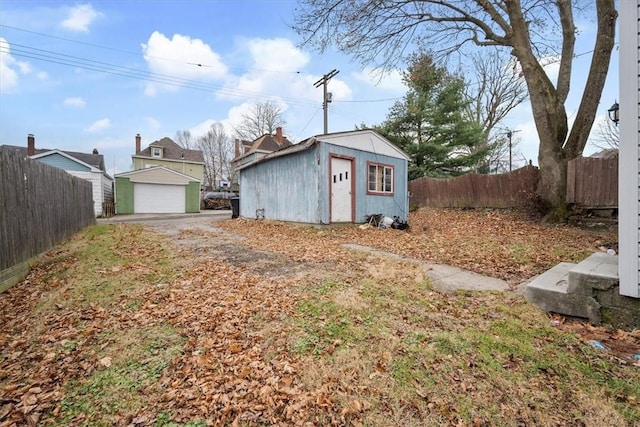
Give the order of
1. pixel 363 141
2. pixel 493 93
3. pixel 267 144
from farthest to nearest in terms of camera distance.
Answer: pixel 267 144
pixel 493 93
pixel 363 141

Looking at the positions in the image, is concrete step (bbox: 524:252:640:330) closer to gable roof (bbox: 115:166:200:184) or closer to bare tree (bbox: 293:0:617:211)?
bare tree (bbox: 293:0:617:211)

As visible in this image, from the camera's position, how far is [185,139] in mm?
42875

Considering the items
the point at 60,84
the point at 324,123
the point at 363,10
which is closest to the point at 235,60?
the point at 324,123

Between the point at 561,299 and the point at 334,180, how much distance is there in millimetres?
6627

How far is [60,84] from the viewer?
1239cm

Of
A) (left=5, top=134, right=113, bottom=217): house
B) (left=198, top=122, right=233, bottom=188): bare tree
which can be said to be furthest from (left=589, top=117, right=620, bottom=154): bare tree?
(left=198, top=122, right=233, bottom=188): bare tree

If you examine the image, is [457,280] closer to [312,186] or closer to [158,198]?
[312,186]

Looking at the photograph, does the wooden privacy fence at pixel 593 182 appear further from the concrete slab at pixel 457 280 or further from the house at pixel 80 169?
the house at pixel 80 169

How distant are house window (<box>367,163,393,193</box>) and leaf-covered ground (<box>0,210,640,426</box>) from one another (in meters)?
6.20

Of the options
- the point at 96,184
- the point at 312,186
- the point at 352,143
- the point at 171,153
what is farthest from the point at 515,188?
the point at 171,153

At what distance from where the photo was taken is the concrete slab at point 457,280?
3367 millimetres

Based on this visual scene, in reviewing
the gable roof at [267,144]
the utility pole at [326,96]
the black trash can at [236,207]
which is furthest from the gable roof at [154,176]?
the utility pole at [326,96]

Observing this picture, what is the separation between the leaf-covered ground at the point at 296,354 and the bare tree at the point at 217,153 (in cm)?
3672

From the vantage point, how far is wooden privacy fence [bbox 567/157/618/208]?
721 centimetres
